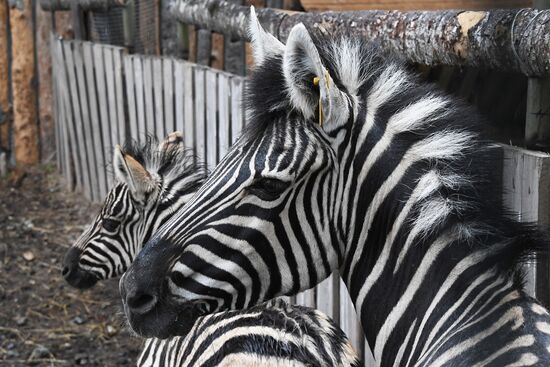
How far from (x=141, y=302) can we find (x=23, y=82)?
8.10 metres

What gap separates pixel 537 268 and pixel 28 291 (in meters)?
5.30

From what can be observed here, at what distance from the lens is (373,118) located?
2652mm

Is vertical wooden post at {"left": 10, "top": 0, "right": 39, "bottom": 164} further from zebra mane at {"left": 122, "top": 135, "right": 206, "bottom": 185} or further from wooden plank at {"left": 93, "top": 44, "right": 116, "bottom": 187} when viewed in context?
zebra mane at {"left": 122, "top": 135, "right": 206, "bottom": 185}

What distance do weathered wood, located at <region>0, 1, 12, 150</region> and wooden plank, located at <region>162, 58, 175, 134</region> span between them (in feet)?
11.6

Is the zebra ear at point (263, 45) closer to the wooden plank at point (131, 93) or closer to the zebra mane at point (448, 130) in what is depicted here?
the zebra mane at point (448, 130)

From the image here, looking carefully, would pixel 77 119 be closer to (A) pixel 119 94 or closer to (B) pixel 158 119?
(A) pixel 119 94

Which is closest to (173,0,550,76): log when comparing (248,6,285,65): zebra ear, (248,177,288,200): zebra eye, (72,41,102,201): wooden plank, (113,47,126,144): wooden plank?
(248,6,285,65): zebra ear

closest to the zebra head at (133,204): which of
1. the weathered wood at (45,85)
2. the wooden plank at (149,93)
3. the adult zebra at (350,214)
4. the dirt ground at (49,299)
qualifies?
the dirt ground at (49,299)

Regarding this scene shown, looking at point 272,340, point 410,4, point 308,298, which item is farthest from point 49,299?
point 272,340

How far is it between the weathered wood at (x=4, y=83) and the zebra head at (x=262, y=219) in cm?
807

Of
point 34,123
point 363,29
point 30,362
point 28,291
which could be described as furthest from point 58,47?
point 363,29

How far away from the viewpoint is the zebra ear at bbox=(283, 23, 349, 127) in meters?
2.50

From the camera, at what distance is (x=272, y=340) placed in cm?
328

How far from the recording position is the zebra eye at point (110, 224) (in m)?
4.86
